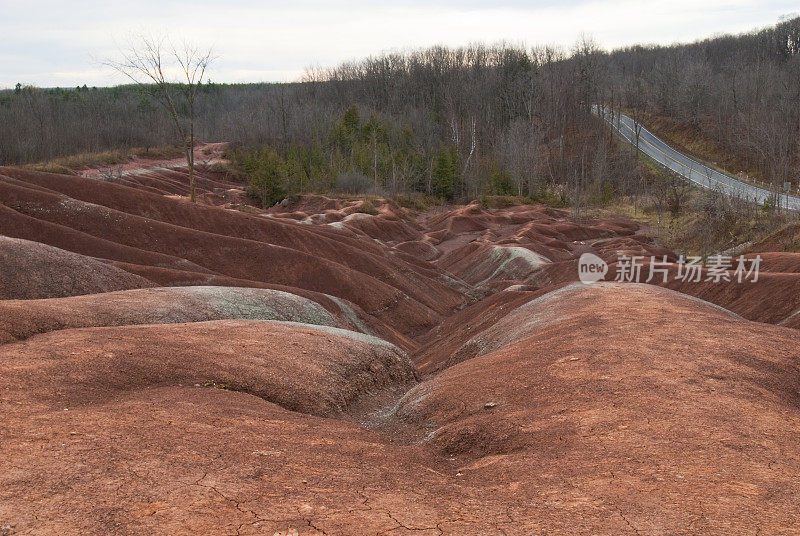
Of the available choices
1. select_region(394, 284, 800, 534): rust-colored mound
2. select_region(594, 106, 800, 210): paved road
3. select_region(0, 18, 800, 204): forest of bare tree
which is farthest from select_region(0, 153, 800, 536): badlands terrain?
select_region(0, 18, 800, 204): forest of bare tree

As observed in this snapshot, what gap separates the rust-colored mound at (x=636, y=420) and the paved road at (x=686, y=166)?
147 feet

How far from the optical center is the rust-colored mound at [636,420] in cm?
552

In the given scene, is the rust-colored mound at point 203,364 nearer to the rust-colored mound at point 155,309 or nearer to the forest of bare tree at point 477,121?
the rust-colored mound at point 155,309

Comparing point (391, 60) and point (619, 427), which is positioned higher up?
point (391, 60)

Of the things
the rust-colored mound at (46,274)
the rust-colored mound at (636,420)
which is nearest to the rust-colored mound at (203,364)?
the rust-colored mound at (636,420)

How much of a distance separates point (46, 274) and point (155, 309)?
16.0 feet

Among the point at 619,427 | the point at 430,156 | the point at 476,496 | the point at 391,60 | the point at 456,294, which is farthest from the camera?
the point at 391,60

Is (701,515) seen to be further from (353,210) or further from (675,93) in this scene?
(675,93)

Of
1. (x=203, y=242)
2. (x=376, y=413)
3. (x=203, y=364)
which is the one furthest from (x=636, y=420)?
(x=203, y=242)

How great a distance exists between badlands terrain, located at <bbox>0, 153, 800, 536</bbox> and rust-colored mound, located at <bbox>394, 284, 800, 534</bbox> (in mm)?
39

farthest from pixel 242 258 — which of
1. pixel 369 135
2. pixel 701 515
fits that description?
pixel 369 135

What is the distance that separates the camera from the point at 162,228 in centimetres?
2745

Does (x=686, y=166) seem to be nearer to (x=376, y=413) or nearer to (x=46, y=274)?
(x=376, y=413)

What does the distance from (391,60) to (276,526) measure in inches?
4939
